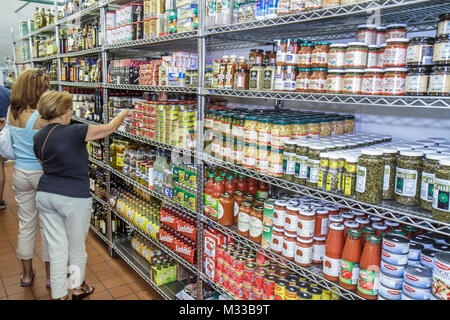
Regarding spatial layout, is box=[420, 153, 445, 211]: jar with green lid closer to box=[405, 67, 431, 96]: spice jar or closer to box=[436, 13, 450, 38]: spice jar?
box=[405, 67, 431, 96]: spice jar

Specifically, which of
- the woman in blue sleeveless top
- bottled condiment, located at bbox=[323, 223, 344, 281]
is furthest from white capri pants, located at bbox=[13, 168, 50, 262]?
bottled condiment, located at bbox=[323, 223, 344, 281]

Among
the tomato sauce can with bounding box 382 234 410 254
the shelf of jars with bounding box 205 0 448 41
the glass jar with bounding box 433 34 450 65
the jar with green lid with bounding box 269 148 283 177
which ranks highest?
the shelf of jars with bounding box 205 0 448 41

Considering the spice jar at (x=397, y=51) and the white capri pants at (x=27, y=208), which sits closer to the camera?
the spice jar at (x=397, y=51)

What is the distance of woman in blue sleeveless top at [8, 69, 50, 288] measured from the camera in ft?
10.5

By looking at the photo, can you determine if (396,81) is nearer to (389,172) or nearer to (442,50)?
(442,50)

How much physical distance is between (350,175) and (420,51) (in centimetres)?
60

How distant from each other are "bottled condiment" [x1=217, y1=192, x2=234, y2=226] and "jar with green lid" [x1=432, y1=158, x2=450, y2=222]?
4.49ft

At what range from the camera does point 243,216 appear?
7.48 feet

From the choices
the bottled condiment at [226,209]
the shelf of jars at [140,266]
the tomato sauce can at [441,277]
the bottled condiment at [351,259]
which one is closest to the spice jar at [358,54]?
the bottled condiment at [351,259]

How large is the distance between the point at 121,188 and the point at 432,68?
361 cm

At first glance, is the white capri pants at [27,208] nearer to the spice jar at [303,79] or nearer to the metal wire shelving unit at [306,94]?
the metal wire shelving unit at [306,94]

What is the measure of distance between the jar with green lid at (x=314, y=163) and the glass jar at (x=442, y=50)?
64cm

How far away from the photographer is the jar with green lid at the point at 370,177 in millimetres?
1506
